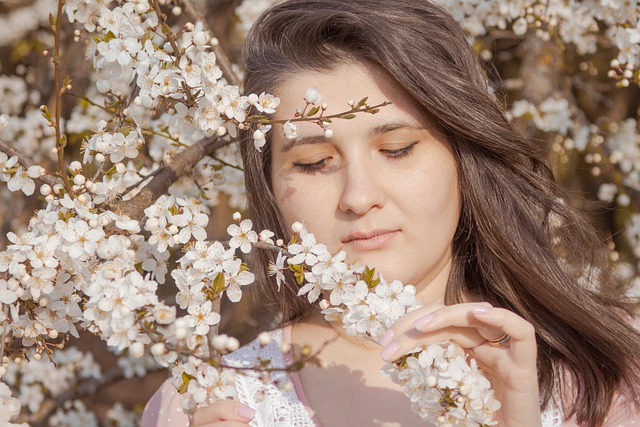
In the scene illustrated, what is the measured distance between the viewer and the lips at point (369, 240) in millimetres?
1836

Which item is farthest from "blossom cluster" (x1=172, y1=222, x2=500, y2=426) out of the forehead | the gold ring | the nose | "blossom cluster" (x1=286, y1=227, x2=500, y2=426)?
the forehead

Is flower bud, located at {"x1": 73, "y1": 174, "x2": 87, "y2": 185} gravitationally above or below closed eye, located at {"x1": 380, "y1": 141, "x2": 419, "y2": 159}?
above

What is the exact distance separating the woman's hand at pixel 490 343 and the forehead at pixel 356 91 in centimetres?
58

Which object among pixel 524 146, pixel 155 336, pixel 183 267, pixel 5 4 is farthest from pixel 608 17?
pixel 5 4

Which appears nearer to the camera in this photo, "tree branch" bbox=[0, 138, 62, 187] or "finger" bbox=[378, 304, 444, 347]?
"finger" bbox=[378, 304, 444, 347]

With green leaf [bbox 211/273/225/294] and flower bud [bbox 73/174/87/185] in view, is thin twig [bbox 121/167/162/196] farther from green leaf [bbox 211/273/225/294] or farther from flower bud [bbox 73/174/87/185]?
green leaf [bbox 211/273/225/294]

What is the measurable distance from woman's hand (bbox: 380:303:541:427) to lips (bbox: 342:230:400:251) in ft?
1.18

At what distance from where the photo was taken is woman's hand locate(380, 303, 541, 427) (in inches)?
55.4

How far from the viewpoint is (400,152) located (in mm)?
1896

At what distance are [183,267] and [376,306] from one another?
36cm

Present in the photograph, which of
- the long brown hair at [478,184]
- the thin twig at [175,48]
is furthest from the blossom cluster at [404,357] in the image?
the long brown hair at [478,184]

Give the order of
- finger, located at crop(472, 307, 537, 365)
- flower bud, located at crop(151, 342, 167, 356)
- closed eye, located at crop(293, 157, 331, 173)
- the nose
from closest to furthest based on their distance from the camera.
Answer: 1. flower bud, located at crop(151, 342, 167, 356)
2. finger, located at crop(472, 307, 537, 365)
3. the nose
4. closed eye, located at crop(293, 157, 331, 173)

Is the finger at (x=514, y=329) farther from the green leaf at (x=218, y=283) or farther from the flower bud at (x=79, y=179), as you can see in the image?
the flower bud at (x=79, y=179)

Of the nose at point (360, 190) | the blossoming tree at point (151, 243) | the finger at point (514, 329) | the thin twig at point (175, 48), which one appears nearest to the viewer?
the blossoming tree at point (151, 243)
